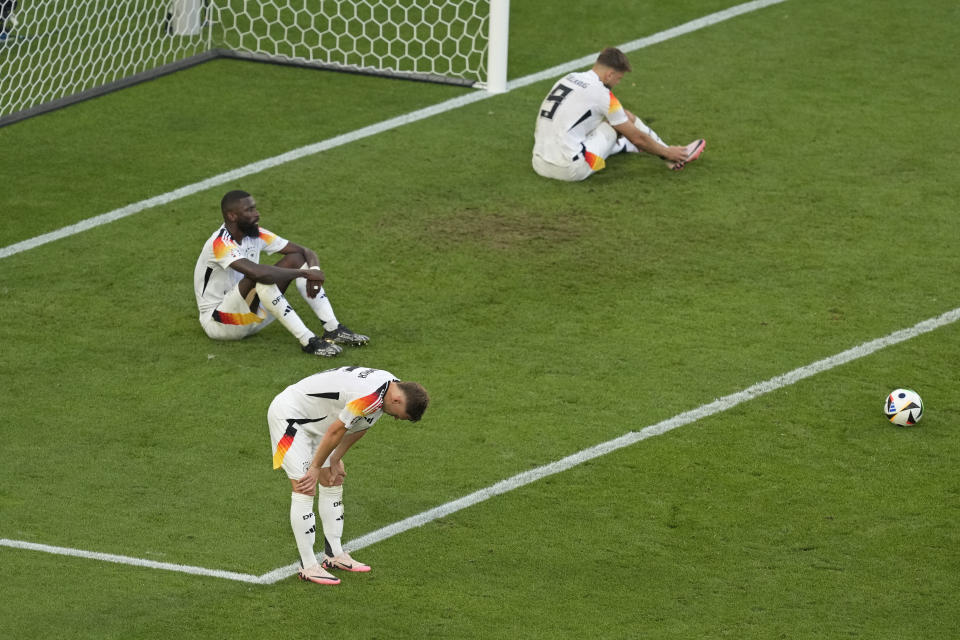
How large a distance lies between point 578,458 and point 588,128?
489 cm

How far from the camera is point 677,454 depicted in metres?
10.0

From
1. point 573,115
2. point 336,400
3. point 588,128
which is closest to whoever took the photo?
point 336,400

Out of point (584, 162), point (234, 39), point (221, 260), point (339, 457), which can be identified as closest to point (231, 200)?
point (221, 260)

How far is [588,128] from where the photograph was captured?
14.1m

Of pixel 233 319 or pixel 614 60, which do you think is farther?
pixel 614 60

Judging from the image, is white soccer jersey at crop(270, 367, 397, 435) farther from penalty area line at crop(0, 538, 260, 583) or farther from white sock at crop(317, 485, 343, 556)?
penalty area line at crop(0, 538, 260, 583)

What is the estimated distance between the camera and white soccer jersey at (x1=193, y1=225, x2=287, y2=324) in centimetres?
1118

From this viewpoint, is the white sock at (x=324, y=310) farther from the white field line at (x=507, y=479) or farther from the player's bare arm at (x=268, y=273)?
the white field line at (x=507, y=479)

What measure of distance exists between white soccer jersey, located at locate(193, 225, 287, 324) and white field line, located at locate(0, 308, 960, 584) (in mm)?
2786

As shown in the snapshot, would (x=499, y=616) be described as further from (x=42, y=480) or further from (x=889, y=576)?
(x=42, y=480)

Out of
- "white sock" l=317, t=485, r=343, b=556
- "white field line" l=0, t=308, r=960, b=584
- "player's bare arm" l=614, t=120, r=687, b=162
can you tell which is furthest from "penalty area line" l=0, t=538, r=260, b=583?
"player's bare arm" l=614, t=120, r=687, b=162

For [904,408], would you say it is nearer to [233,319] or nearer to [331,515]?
[331,515]

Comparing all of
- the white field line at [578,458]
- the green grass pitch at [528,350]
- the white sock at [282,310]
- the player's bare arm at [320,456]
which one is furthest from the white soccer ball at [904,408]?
the white sock at [282,310]

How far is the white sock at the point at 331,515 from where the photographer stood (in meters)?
8.65
